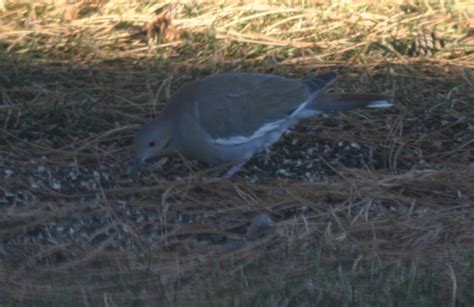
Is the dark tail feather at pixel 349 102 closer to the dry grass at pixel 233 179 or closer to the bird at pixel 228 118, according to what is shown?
the bird at pixel 228 118

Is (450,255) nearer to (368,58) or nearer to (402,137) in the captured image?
(402,137)

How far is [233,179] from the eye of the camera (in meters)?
6.29

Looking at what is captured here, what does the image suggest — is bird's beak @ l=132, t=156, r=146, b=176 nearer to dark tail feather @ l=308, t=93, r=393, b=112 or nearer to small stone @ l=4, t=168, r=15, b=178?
small stone @ l=4, t=168, r=15, b=178

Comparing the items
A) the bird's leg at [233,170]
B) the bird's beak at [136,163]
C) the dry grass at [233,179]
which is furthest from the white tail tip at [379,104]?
the bird's beak at [136,163]

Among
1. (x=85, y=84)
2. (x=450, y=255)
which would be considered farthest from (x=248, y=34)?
(x=450, y=255)

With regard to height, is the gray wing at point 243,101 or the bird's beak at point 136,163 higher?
the gray wing at point 243,101

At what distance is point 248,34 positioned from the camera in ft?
26.1

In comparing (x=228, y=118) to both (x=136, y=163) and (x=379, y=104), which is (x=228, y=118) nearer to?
(x=136, y=163)

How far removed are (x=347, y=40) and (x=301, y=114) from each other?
5.27 feet

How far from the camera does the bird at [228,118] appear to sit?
244 inches

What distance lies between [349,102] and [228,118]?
0.69 metres

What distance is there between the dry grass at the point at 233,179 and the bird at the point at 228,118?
0.54ft

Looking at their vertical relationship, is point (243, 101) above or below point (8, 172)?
above

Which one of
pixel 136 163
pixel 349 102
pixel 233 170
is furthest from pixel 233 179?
pixel 349 102
